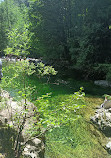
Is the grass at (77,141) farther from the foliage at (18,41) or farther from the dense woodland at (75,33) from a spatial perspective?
the dense woodland at (75,33)

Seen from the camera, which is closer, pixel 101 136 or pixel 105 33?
pixel 101 136

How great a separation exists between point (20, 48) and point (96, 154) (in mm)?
3654

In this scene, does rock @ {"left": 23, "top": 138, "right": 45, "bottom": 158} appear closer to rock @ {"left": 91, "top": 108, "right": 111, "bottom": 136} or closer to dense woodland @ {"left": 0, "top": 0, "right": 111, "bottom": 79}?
rock @ {"left": 91, "top": 108, "right": 111, "bottom": 136}

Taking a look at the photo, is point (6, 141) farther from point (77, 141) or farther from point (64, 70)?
point (64, 70)

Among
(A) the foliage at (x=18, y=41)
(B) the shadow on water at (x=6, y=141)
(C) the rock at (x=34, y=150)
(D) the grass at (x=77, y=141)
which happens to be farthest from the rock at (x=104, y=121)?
(A) the foliage at (x=18, y=41)

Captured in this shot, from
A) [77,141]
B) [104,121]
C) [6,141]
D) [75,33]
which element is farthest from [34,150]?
[75,33]

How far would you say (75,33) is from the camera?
16.3m

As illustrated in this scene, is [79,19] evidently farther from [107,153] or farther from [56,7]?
[107,153]

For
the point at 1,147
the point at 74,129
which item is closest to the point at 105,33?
the point at 74,129

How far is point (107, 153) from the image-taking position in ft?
13.4

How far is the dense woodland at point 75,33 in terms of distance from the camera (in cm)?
1358

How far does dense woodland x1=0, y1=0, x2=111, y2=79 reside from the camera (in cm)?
1358

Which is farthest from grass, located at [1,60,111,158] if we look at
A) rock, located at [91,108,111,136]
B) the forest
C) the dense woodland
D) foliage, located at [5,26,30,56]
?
the dense woodland

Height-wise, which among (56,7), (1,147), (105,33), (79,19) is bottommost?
(1,147)
